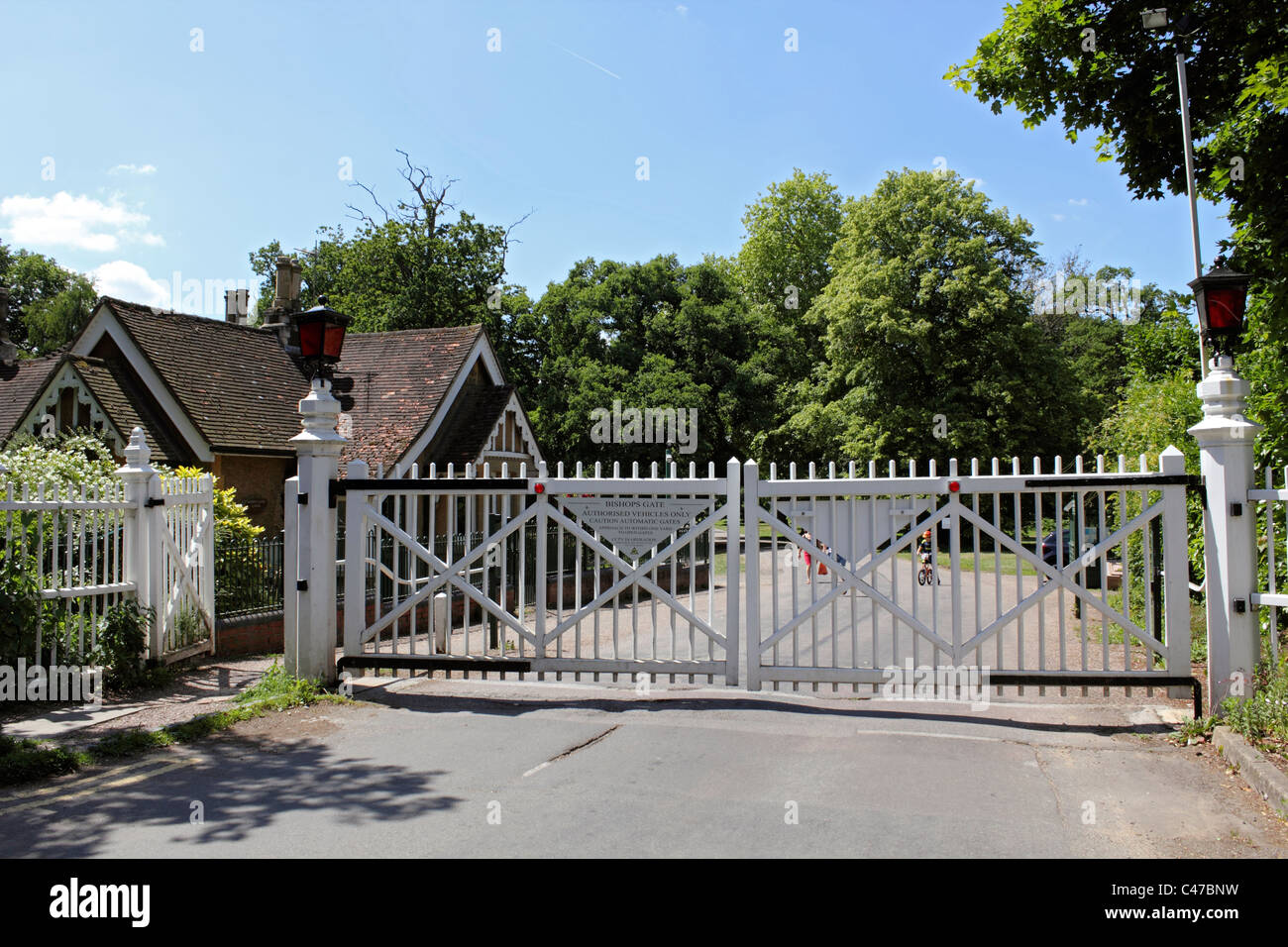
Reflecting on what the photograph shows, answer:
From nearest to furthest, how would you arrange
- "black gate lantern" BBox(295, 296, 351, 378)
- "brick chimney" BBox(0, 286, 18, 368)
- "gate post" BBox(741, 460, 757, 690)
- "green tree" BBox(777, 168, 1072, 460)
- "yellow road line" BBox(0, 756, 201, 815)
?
"yellow road line" BBox(0, 756, 201, 815)
"gate post" BBox(741, 460, 757, 690)
"black gate lantern" BBox(295, 296, 351, 378)
"brick chimney" BBox(0, 286, 18, 368)
"green tree" BBox(777, 168, 1072, 460)

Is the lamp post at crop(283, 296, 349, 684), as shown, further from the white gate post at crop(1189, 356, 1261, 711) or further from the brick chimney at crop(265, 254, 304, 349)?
the brick chimney at crop(265, 254, 304, 349)

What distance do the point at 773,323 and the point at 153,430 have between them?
33768mm

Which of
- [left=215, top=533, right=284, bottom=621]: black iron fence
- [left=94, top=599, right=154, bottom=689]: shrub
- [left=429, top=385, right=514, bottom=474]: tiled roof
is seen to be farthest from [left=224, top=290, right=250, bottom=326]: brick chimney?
[left=94, top=599, right=154, bottom=689]: shrub

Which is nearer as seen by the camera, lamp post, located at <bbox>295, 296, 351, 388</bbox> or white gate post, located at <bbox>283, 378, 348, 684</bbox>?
lamp post, located at <bbox>295, 296, 351, 388</bbox>

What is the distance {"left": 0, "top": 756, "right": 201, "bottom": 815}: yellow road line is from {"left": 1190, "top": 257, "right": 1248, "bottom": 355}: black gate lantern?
806cm

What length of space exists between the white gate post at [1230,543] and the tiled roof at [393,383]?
16.1 m

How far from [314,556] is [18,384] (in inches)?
659

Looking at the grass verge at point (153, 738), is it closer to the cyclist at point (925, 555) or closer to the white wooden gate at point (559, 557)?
the white wooden gate at point (559, 557)

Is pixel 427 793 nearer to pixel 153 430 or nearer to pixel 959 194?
pixel 153 430

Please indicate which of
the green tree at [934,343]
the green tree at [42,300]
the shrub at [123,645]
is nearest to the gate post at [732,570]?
the shrub at [123,645]

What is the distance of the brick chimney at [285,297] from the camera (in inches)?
960

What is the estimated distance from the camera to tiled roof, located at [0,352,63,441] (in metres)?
18.8
